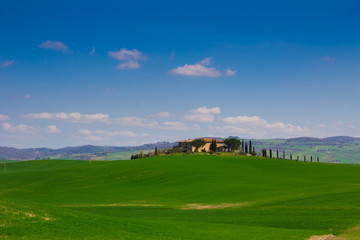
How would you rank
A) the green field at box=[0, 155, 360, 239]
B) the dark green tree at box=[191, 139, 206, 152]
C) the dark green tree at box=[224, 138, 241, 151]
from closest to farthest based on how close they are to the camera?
the green field at box=[0, 155, 360, 239]
the dark green tree at box=[224, 138, 241, 151]
the dark green tree at box=[191, 139, 206, 152]

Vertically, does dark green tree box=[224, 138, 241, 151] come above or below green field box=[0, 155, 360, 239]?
above

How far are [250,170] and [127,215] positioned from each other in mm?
60322

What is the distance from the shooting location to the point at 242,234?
28.2m

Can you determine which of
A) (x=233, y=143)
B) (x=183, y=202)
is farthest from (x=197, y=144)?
(x=183, y=202)

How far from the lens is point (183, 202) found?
2221 inches

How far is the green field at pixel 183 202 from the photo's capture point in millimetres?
26141

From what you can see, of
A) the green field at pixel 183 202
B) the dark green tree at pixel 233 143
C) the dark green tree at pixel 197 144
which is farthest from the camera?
the dark green tree at pixel 197 144

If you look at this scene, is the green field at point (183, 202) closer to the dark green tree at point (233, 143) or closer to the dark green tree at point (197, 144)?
the dark green tree at point (233, 143)

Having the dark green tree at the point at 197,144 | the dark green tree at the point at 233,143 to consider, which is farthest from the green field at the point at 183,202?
the dark green tree at the point at 197,144

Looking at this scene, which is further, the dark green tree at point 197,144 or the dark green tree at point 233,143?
the dark green tree at point 197,144

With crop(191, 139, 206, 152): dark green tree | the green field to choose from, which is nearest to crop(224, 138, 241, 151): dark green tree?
crop(191, 139, 206, 152): dark green tree

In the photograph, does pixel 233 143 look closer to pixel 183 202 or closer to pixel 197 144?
pixel 197 144

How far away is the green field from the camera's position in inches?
1029

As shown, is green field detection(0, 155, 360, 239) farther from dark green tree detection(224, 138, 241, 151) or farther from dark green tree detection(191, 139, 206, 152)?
dark green tree detection(191, 139, 206, 152)
